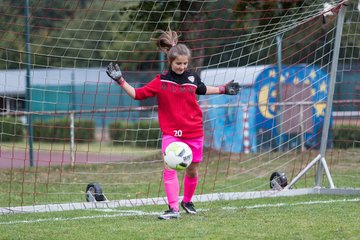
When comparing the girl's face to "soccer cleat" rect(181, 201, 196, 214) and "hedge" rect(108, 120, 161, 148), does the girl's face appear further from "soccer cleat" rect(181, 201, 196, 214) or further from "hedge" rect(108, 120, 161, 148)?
"hedge" rect(108, 120, 161, 148)

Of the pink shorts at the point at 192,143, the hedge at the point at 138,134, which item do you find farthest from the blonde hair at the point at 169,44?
the hedge at the point at 138,134

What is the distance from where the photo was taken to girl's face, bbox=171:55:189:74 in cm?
774

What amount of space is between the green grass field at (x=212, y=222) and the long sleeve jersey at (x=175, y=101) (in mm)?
813

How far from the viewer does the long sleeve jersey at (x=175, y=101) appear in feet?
25.6

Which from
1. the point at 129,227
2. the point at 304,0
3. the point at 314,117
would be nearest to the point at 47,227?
the point at 129,227

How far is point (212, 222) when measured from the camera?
7289 mm

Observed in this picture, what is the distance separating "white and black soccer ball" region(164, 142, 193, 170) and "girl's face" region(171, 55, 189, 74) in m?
0.69

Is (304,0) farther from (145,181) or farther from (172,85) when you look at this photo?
(172,85)

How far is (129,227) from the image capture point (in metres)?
7.05

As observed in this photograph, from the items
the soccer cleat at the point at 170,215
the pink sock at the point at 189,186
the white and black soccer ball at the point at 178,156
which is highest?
the white and black soccer ball at the point at 178,156

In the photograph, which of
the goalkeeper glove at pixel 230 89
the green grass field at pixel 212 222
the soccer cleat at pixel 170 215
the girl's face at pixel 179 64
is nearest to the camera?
the green grass field at pixel 212 222

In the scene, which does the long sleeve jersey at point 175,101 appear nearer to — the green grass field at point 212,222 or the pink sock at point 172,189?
the pink sock at point 172,189

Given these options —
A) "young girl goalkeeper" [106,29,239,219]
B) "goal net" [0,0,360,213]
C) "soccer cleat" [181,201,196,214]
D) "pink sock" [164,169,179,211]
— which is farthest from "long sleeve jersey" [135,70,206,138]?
"goal net" [0,0,360,213]

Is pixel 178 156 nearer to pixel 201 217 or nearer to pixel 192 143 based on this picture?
pixel 192 143
